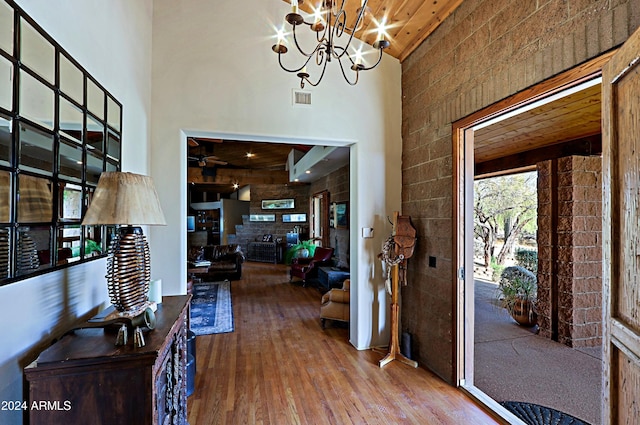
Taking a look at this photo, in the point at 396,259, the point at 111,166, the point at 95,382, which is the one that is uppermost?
the point at 111,166

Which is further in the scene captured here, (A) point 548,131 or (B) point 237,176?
(B) point 237,176

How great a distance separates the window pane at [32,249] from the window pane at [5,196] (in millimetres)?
94

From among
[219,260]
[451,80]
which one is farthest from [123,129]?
[219,260]

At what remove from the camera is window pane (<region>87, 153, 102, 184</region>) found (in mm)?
1717

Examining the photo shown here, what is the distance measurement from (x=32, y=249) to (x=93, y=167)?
0.67m

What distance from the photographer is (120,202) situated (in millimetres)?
1381

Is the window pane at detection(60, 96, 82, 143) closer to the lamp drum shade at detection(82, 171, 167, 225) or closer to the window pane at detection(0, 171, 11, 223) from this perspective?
the lamp drum shade at detection(82, 171, 167, 225)

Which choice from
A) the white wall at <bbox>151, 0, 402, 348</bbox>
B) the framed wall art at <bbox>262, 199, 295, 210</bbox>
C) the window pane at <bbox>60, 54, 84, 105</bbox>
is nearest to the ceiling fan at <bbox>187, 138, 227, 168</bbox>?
the framed wall art at <bbox>262, 199, 295, 210</bbox>

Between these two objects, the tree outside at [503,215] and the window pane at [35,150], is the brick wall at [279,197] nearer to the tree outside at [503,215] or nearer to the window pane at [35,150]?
the tree outside at [503,215]

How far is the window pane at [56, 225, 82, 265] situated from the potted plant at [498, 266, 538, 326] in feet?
16.0

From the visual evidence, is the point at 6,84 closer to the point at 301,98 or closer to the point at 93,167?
the point at 93,167

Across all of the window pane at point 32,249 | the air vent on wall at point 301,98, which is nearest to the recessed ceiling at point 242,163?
the air vent on wall at point 301,98

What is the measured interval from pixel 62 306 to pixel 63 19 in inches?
53.0

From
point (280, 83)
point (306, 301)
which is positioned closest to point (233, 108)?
point (280, 83)
